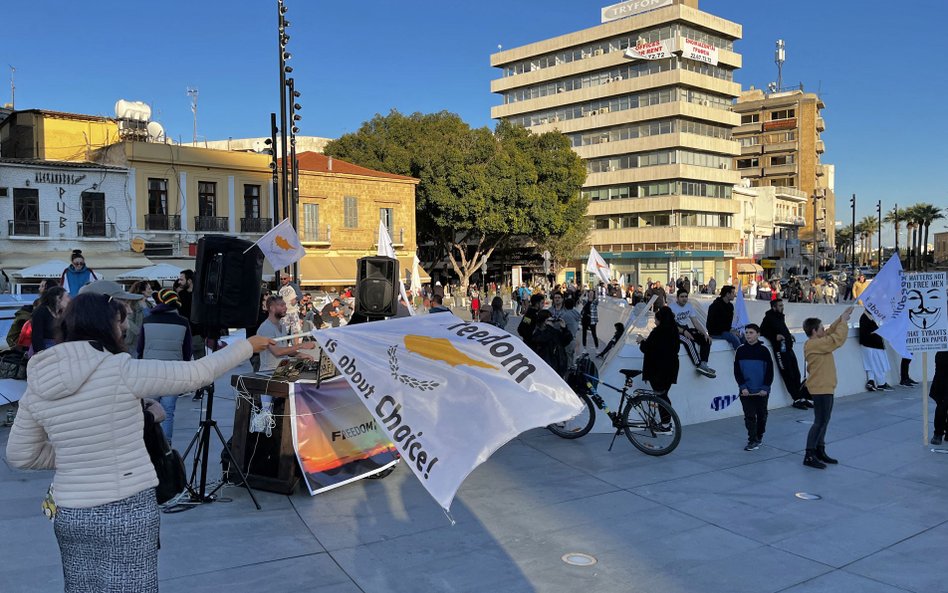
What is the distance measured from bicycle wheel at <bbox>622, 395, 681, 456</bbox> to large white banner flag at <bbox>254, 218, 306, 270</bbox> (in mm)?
5911

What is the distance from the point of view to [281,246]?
37.8 feet

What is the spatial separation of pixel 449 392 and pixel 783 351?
9.05 m

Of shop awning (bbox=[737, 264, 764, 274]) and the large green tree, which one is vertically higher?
the large green tree

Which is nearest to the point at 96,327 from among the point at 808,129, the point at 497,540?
the point at 497,540

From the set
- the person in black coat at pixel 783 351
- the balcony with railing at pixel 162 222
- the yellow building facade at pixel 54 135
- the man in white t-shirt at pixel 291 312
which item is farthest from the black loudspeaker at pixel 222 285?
the yellow building facade at pixel 54 135

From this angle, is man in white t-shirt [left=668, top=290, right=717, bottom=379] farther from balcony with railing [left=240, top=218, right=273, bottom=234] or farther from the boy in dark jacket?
balcony with railing [left=240, top=218, right=273, bottom=234]

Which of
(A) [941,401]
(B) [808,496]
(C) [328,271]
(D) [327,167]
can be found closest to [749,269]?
(D) [327,167]

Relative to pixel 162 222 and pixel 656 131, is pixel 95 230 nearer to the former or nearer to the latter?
pixel 162 222

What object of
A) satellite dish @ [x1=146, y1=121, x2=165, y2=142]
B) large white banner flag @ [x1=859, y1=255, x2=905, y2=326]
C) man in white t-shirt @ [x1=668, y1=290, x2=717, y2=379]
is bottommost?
man in white t-shirt @ [x1=668, y1=290, x2=717, y2=379]

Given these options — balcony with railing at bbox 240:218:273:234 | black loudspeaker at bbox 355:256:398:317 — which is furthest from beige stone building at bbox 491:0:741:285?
black loudspeaker at bbox 355:256:398:317

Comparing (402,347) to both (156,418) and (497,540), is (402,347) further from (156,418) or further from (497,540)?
(497,540)

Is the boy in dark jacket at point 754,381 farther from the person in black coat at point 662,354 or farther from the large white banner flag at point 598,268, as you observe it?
the large white banner flag at point 598,268

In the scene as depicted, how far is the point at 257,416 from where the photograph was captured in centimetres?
664

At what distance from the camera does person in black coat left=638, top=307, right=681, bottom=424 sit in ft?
29.8
